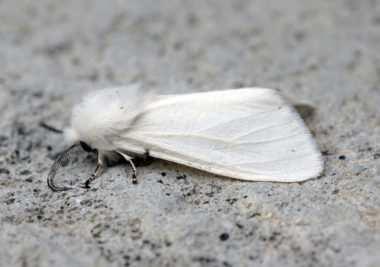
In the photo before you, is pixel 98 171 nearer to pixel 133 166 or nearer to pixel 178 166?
pixel 133 166

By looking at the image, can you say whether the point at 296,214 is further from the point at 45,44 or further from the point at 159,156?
the point at 45,44

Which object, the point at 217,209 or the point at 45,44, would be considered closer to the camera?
the point at 217,209

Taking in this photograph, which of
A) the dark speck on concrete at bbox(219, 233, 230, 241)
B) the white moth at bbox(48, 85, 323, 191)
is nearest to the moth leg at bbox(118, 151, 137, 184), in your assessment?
the white moth at bbox(48, 85, 323, 191)

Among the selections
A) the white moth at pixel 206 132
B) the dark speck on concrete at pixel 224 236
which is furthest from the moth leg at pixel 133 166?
the dark speck on concrete at pixel 224 236

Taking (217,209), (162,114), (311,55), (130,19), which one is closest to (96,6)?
(130,19)

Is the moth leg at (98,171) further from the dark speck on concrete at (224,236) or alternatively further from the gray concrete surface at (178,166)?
the dark speck on concrete at (224,236)

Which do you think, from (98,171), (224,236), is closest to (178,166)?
(98,171)

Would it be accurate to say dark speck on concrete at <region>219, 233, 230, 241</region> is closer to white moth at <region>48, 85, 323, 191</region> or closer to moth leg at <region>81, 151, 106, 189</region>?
white moth at <region>48, 85, 323, 191</region>
